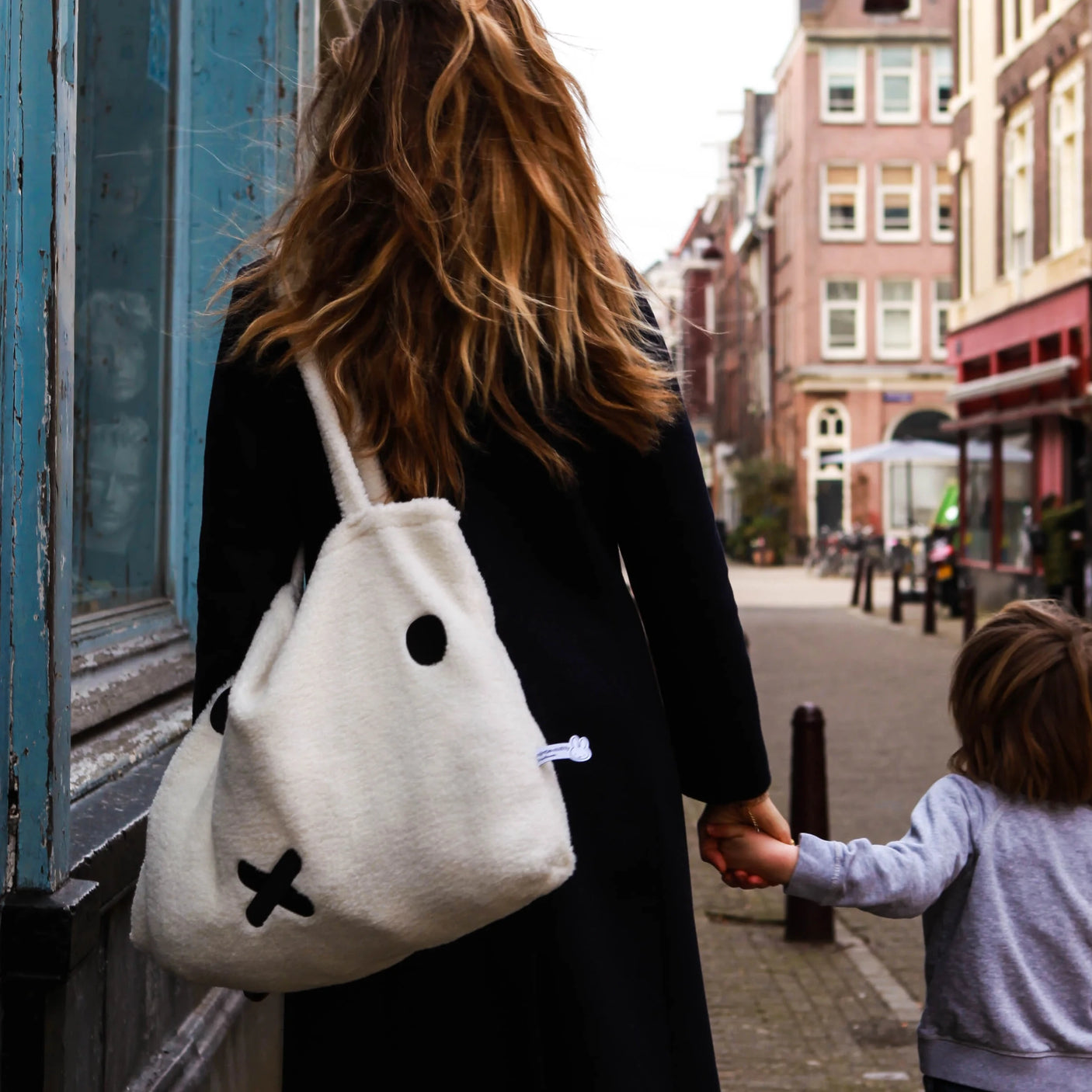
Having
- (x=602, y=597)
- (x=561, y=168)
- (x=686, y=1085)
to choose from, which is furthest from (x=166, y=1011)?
(x=561, y=168)

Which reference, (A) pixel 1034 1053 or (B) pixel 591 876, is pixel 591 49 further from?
(A) pixel 1034 1053

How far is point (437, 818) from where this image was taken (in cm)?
154

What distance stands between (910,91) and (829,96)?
82.8 inches

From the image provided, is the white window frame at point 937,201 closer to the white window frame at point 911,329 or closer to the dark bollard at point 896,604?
the white window frame at point 911,329

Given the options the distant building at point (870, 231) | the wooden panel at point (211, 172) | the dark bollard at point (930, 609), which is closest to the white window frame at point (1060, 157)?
the dark bollard at point (930, 609)

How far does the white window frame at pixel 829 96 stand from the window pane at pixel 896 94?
23.2 inches

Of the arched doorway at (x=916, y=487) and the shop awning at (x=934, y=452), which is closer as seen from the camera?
the shop awning at (x=934, y=452)

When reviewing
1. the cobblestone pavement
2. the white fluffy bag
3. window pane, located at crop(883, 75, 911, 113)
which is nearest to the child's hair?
the white fluffy bag

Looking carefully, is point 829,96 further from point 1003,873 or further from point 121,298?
point 1003,873

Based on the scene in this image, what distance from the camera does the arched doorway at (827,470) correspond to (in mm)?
41188

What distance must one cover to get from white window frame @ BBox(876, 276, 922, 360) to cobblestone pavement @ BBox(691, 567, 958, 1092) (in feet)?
86.5

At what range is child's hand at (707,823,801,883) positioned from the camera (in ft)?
6.77

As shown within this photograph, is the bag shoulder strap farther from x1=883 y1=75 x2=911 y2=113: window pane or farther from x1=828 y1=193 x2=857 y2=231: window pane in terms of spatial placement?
x1=883 y1=75 x2=911 y2=113: window pane

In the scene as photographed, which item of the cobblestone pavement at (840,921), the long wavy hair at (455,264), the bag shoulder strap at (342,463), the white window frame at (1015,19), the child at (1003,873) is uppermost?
the white window frame at (1015,19)
